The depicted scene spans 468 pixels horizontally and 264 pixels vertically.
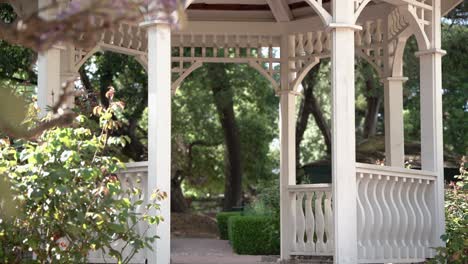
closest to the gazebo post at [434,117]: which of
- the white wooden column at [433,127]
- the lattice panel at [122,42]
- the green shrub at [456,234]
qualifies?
the white wooden column at [433,127]

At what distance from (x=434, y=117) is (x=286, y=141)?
3.07m

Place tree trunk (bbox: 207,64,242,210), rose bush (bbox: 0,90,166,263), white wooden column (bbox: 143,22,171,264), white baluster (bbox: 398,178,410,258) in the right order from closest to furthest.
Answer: rose bush (bbox: 0,90,166,263), white wooden column (bbox: 143,22,171,264), white baluster (bbox: 398,178,410,258), tree trunk (bbox: 207,64,242,210)

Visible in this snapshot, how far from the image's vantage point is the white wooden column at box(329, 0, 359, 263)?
7895 mm

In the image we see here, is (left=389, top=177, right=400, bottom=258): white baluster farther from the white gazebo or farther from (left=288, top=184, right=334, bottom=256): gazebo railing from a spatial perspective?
(left=288, top=184, right=334, bottom=256): gazebo railing

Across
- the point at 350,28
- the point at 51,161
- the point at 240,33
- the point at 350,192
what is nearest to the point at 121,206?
the point at 51,161

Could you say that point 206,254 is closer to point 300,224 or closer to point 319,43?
point 300,224

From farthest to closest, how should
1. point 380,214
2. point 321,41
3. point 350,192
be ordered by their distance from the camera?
1. point 321,41
2. point 380,214
3. point 350,192

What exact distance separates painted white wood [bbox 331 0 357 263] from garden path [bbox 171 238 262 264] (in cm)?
364

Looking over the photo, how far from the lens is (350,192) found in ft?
26.1

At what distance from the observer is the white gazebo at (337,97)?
7684mm

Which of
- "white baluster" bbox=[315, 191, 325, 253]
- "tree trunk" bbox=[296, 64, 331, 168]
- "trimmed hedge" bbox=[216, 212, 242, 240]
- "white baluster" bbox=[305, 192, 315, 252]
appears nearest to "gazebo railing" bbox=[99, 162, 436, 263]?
"white baluster" bbox=[315, 191, 325, 253]

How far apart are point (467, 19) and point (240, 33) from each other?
31.9 feet

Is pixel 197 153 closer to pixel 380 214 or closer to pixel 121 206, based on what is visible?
pixel 380 214

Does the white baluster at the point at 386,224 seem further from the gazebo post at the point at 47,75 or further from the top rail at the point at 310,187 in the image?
the gazebo post at the point at 47,75
